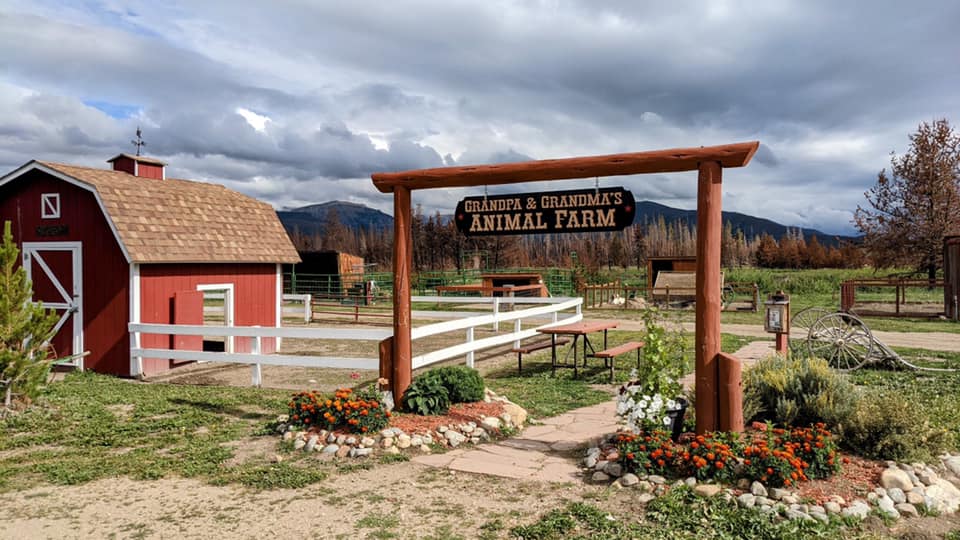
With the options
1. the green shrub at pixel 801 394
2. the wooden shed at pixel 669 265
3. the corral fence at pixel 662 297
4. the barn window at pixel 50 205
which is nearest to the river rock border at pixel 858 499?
the green shrub at pixel 801 394

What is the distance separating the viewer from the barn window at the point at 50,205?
12781 mm

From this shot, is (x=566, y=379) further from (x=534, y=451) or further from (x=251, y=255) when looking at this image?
(x=251, y=255)

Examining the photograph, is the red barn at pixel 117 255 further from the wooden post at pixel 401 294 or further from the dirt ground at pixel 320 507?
the dirt ground at pixel 320 507

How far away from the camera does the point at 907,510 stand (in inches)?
189

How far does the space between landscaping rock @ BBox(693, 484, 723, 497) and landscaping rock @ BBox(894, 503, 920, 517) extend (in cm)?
129

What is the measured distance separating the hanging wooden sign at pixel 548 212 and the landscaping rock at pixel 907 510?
11.0ft

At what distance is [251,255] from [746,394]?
11.2m

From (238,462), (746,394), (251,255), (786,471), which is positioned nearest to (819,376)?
(746,394)

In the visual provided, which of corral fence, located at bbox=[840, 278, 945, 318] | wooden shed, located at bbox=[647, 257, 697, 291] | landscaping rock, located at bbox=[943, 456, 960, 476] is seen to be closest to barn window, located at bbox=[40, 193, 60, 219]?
landscaping rock, located at bbox=[943, 456, 960, 476]

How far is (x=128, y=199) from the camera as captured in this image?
12.7 metres

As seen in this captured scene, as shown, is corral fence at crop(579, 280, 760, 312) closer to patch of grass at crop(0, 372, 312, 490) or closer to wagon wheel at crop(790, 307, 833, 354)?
wagon wheel at crop(790, 307, 833, 354)

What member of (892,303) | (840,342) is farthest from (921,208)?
(840,342)

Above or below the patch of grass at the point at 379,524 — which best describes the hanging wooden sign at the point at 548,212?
above

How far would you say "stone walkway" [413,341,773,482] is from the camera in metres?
5.82
